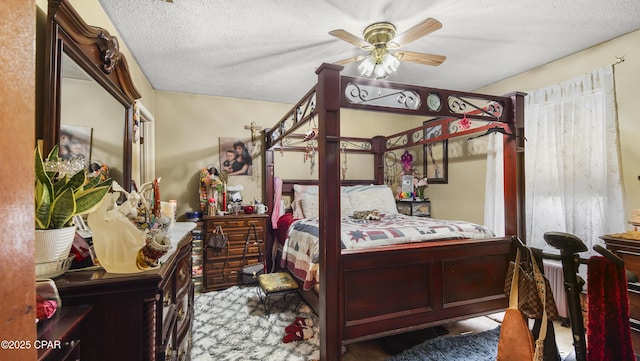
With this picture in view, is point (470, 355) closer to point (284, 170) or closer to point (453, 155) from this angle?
point (453, 155)

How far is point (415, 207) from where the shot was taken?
4207 mm

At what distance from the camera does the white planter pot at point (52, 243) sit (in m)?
0.86

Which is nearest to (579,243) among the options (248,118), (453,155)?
(453,155)

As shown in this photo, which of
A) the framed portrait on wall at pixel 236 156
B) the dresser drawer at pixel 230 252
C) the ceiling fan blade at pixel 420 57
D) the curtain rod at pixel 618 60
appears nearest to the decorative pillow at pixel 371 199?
the dresser drawer at pixel 230 252

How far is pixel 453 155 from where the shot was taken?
400 cm

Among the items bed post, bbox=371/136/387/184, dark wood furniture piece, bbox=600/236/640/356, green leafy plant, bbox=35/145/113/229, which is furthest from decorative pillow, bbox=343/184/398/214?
green leafy plant, bbox=35/145/113/229

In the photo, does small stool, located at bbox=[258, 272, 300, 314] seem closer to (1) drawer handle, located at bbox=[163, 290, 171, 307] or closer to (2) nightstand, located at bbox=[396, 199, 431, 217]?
(1) drawer handle, located at bbox=[163, 290, 171, 307]

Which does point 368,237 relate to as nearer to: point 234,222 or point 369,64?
point 369,64

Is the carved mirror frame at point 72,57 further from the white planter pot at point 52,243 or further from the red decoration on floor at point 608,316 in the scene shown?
the red decoration on floor at point 608,316

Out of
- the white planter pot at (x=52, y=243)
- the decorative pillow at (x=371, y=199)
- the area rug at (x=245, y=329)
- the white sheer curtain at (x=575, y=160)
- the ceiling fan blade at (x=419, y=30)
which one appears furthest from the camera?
the decorative pillow at (x=371, y=199)

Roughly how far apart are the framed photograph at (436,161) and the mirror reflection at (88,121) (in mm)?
3593

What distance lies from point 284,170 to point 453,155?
101 inches

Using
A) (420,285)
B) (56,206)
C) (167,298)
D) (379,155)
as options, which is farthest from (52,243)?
(379,155)

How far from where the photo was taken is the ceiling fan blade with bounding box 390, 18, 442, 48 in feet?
5.87
